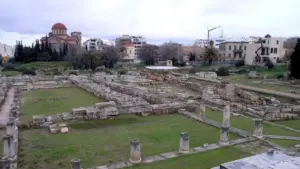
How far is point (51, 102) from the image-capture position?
22.4 m

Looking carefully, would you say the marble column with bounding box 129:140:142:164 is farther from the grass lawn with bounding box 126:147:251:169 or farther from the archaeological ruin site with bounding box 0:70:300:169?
the grass lawn with bounding box 126:147:251:169

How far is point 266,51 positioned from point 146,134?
158 ft

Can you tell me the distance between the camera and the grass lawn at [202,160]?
998cm

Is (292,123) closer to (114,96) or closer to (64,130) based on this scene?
(114,96)

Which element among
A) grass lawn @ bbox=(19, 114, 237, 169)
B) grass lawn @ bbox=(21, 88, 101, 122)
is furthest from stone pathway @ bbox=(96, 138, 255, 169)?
grass lawn @ bbox=(21, 88, 101, 122)

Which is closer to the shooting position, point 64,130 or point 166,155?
point 166,155

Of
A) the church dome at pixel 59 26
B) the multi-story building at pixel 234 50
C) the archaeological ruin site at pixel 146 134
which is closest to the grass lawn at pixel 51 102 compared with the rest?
the archaeological ruin site at pixel 146 134

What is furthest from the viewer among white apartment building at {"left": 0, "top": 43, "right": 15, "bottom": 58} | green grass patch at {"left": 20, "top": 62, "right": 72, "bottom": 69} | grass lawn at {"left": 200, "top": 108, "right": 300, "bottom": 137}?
white apartment building at {"left": 0, "top": 43, "right": 15, "bottom": 58}

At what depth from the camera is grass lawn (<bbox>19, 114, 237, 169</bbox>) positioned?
10953 millimetres

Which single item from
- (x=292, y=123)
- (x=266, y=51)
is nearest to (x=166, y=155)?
(x=292, y=123)

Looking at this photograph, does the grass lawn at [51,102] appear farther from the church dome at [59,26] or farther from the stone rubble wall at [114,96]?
the church dome at [59,26]

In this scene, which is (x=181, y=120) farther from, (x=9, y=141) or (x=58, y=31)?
(x=58, y=31)

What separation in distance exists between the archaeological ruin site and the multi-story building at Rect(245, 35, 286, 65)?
104 feet

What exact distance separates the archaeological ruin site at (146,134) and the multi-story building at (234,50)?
4056cm
